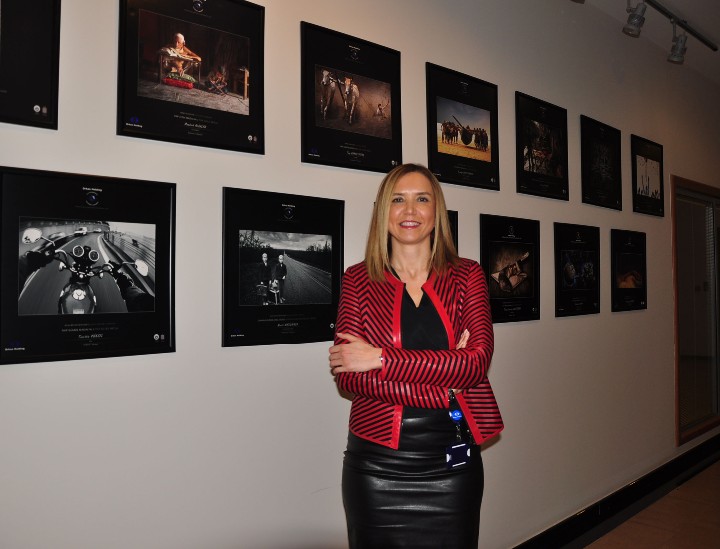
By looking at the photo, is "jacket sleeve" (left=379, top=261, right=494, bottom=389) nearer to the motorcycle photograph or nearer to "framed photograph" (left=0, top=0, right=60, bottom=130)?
the motorcycle photograph

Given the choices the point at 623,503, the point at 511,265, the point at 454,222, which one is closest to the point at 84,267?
the point at 454,222

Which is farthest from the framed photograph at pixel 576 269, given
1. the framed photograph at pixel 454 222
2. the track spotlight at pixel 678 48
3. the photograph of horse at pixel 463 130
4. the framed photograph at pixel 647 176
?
the track spotlight at pixel 678 48

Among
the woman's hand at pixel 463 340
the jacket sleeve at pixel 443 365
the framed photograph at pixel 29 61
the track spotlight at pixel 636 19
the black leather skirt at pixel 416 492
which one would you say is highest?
the track spotlight at pixel 636 19

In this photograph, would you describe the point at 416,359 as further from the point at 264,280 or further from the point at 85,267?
the point at 85,267

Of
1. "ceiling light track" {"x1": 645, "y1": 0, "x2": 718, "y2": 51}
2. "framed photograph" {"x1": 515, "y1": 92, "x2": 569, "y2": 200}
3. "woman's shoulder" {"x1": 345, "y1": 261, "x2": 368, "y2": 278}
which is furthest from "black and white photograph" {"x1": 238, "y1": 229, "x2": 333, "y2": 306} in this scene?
"ceiling light track" {"x1": 645, "y1": 0, "x2": 718, "y2": 51}

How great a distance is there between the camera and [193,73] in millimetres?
2033

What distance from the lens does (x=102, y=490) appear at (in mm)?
1798

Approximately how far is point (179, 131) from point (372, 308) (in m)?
0.88

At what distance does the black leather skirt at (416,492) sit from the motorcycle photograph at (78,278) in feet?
2.99

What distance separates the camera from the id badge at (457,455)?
1903 millimetres

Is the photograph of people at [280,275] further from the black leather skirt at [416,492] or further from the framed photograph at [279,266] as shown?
the black leather skirt at [416,492]

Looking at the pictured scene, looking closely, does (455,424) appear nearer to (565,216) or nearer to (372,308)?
(372,308)

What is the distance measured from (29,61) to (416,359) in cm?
141

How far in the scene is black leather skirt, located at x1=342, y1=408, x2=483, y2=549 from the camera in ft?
6.19
